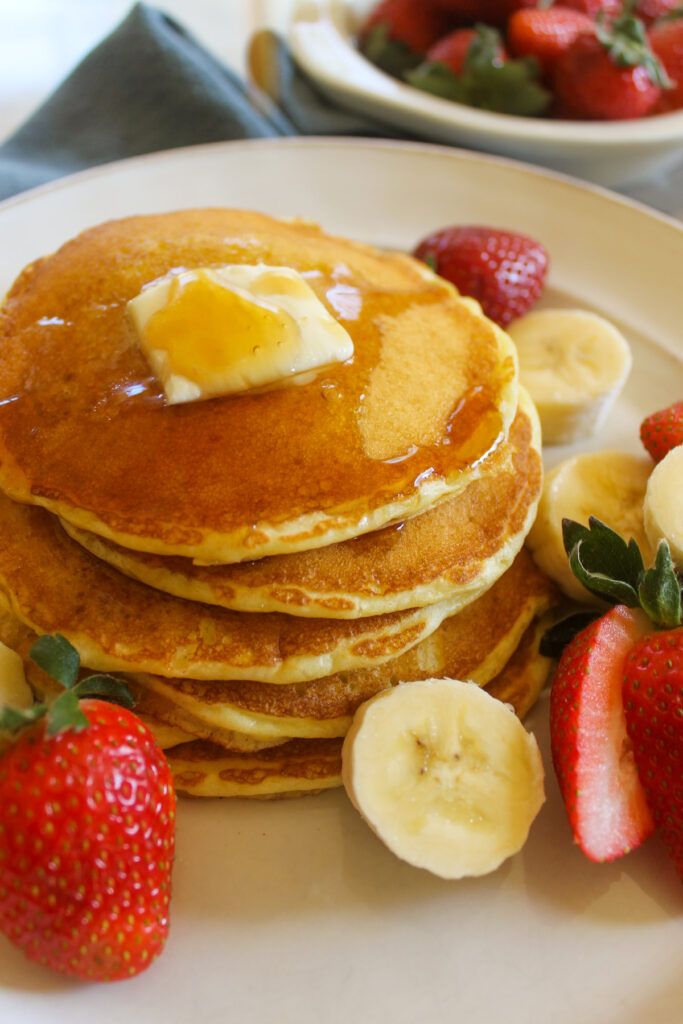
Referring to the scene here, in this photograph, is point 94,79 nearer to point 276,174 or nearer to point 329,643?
point 276,174

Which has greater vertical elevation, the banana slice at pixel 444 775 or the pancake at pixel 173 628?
the pancake at pixel 173 628

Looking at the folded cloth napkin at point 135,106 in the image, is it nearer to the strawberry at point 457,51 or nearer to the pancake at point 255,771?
the strawberry at point 457,51

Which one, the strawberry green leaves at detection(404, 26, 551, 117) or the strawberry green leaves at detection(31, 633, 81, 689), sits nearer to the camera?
the strawberry green leaves at detection(31, 633, 81, 689)

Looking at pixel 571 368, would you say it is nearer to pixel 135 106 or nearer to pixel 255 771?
pixel 255 771

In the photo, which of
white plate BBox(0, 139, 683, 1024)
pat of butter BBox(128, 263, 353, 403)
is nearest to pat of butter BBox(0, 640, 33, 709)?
white plate BBox(0, 139, 683, 1024)

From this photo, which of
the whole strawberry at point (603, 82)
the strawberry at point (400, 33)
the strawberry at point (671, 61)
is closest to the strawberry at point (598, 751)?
the whole strawberry at point (603, 82)

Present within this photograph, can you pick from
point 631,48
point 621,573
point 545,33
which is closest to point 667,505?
point 621,573

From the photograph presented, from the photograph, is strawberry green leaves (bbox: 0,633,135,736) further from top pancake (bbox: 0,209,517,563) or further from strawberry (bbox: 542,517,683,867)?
strawberry (bbox: 542,517,683,867)
